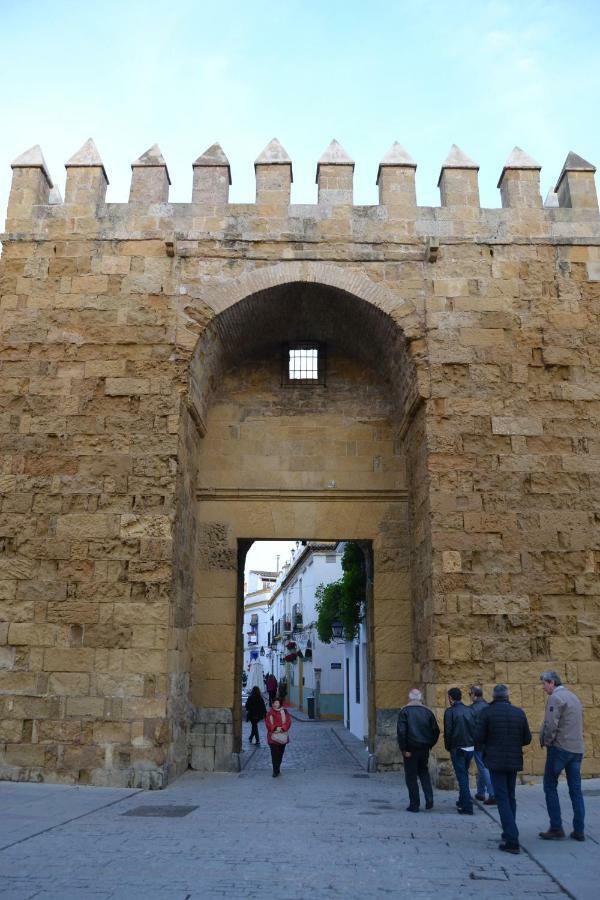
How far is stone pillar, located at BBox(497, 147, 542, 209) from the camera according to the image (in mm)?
8102

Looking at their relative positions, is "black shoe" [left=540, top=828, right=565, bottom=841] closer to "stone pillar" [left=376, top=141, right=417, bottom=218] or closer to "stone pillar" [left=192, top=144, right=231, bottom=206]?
"stone pillar" [left=376, top=141, right=417, bottom=218]

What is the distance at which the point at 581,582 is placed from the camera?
7.00 meters

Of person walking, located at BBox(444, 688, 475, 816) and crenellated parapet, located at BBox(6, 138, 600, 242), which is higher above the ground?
crenellated parapet, located at BBox(6, 138, 600, 242)

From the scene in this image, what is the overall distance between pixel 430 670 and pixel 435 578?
90cm

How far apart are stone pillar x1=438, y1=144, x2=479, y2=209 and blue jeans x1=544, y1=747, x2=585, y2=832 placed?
5.88 metres

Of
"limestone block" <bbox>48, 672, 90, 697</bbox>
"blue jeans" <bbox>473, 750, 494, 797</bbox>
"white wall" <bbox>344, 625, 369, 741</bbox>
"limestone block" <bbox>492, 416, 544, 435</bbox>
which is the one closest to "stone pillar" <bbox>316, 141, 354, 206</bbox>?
"limestone block" <bbox>492, 416, 544, 435</bbox>

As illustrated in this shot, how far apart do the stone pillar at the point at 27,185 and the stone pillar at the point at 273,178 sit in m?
2.46

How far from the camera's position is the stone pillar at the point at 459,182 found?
321 inches

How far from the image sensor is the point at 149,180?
27.0 feet

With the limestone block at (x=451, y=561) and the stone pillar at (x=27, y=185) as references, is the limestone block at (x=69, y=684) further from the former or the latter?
the stone pillar at (x=27, y=185)

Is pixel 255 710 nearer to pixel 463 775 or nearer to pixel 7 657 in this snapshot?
pixel 7 657

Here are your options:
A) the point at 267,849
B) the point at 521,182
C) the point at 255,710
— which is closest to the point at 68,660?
the point at 267,849

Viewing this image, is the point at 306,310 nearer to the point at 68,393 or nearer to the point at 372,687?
the point at 68,393

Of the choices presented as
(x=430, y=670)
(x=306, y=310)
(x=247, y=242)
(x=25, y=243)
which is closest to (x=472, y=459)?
(x=430, y=670)
